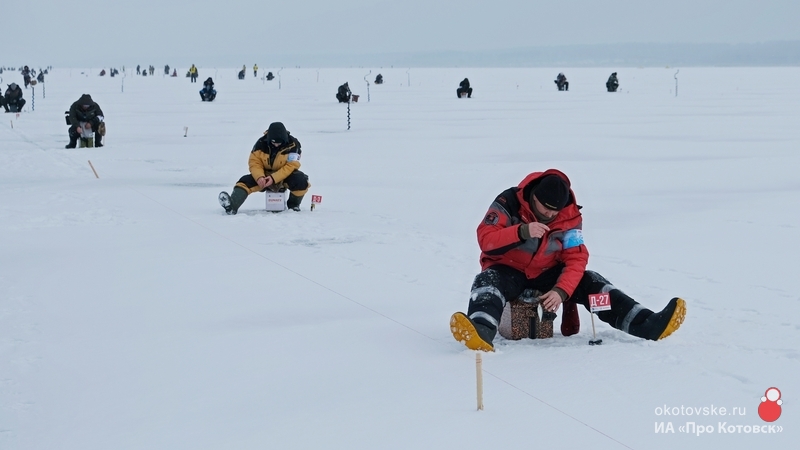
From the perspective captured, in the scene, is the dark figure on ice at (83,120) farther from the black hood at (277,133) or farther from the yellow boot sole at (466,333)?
the yellow boot sole at (466,333)

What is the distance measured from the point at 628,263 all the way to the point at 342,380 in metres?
3.56

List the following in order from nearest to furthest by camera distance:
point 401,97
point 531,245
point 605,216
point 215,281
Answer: point 531,245
point 215,281
point 605,216
point 401,97

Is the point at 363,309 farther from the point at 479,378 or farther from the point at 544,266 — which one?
the point at 479,378

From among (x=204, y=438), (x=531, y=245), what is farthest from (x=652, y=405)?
(x=204, y=438)

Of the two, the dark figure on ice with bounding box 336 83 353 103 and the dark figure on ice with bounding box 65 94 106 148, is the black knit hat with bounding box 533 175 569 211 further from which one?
the dark figure on ice with bounding box 336 83 353 103

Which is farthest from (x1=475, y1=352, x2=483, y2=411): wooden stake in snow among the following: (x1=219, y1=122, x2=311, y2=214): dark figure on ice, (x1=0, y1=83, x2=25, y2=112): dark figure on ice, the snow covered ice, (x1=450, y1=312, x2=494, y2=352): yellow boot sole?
(x1=0, y1=83, x2=25, y2=112): dark figure on ice

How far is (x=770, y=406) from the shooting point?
13.5 ft

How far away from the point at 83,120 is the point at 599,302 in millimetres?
14568

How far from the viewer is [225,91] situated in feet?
145

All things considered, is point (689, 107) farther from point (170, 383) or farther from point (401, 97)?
point (170, 383)

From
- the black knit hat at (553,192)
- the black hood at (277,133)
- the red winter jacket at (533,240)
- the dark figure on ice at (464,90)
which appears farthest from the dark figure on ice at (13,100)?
the black knit hat at (553,192)

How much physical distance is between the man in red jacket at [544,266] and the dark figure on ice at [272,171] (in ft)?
16.4

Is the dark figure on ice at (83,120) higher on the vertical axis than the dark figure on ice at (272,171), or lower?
higher

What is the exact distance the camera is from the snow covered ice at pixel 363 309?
410cm
